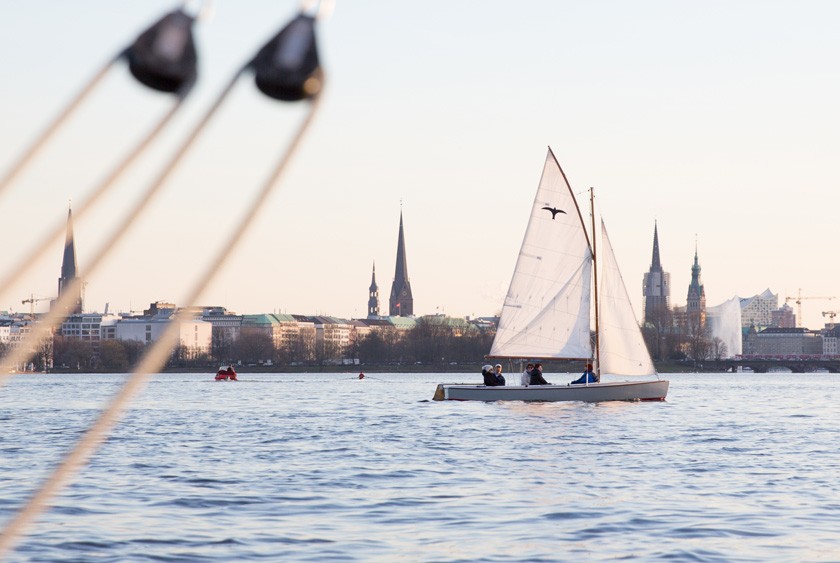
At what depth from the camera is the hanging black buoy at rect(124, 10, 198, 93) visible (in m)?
4.00

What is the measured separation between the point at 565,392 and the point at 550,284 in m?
6.08

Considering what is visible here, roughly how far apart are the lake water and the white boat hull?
8420 mm

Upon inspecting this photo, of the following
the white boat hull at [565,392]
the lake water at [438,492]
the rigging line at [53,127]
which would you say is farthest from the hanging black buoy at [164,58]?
the white boat hull at [565,392]

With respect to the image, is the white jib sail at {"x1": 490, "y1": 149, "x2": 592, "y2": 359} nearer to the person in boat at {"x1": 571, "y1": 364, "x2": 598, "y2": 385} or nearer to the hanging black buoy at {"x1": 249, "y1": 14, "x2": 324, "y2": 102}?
the person in boat at {"x1": 571, "y1": 364, "x2": 598, "y2": 385}

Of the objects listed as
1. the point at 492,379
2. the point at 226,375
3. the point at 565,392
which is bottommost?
the point at 565,392

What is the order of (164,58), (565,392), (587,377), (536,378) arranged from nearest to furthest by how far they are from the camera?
(164,58), (565,392), (536,378), (587,377)

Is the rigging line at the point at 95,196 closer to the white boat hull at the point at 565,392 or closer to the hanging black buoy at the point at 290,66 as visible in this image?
the hanging black buoy at the point at 290,66

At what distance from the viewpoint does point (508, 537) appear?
18500 mm

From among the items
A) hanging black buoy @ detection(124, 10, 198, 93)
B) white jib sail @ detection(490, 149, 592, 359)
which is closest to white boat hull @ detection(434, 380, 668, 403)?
white jib sail @ detection(490, 149, 592, 359)

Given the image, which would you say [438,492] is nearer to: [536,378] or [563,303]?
[536,378]

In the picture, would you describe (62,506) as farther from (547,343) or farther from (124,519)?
(547,343)

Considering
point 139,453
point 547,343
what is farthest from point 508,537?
point 547,343

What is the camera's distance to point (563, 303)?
196 ft

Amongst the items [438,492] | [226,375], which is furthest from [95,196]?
[226,375]
